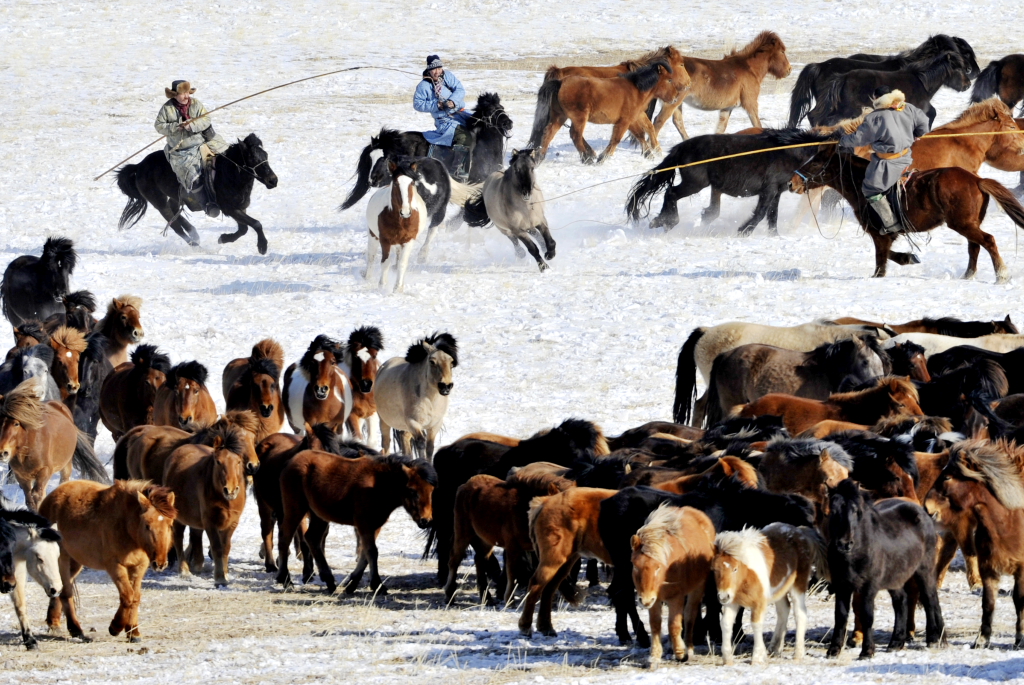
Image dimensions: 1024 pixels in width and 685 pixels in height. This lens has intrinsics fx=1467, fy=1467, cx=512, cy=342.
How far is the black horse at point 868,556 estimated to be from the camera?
22.2 feet

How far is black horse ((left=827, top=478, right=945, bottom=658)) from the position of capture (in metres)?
6.78

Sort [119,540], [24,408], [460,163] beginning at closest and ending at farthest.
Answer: [119,540], [24,408], [460,163]

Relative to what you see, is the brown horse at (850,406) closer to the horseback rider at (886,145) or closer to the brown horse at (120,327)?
the horseback rider at (886,145)

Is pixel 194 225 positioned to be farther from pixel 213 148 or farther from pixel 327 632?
pixel 327 632

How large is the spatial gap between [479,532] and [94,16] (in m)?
30.6

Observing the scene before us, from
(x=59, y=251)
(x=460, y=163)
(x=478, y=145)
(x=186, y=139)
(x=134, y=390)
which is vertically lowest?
(x=134, y=390)

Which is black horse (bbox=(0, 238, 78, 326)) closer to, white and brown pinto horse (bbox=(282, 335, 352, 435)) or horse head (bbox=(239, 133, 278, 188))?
white and brown pinto horse (bbox=(282, 335, 352, 435))

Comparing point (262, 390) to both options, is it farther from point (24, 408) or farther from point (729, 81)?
point (729, 81)

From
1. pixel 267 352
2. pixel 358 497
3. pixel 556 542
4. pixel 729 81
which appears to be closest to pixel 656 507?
pixel 556 542

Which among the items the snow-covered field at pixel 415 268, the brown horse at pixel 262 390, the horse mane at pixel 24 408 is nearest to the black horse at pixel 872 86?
the snow-covered field at pixel 415 268

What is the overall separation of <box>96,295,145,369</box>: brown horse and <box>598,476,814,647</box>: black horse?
7.26 m

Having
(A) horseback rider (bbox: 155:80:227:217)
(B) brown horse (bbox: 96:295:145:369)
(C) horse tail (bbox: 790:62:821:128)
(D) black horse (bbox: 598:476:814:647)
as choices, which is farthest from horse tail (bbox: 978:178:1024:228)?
(A) horseback rider (bbox: 155:80:227:217)

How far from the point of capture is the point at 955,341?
12078mm

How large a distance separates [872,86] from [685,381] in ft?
37.9
